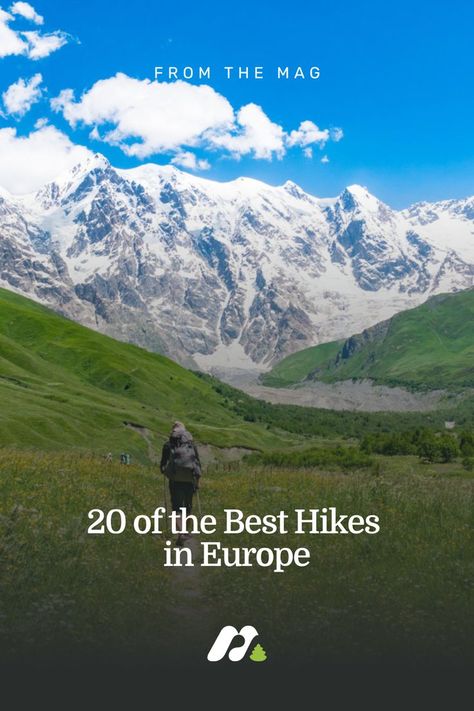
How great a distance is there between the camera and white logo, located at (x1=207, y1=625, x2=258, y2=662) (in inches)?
630

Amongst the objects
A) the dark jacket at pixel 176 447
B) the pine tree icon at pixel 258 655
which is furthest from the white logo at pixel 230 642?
the dark jacket at pixel 176 447

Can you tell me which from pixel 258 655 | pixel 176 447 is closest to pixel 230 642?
pixel 258 655

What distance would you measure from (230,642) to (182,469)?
10.2 m

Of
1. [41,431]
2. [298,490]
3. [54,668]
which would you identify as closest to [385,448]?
[41,431]

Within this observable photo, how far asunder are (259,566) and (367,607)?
464 centimetres

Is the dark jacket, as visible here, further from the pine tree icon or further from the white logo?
the pine tree icon

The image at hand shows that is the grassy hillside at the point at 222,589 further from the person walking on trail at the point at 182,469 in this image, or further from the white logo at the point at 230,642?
the person walking on trail at the point at 182,469

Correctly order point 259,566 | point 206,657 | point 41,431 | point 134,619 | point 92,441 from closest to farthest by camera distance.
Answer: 1. point 206,657
2. point 134,619
3. point 259,566
4. point 41,431
5. point 92,441

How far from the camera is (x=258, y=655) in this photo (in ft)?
53.0

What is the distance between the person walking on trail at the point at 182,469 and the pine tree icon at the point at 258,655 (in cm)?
1041

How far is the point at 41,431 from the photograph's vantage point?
96.2 m

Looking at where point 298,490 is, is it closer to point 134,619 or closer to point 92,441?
point 134,619

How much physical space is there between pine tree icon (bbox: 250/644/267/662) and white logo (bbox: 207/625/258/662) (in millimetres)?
212

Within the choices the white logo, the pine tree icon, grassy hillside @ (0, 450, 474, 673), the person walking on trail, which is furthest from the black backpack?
the pine tree icon
